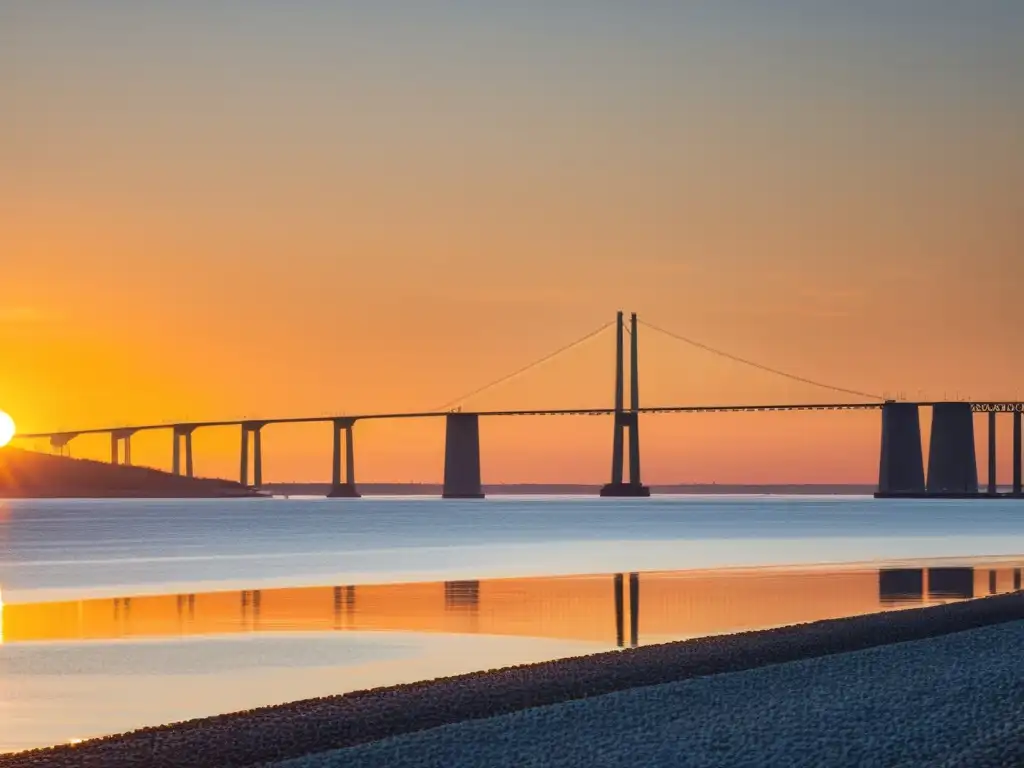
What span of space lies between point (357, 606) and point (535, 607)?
8.47ft

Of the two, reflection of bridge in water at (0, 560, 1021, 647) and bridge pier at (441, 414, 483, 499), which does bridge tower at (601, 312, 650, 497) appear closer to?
bridge pier at (441, 414, 483, 499)

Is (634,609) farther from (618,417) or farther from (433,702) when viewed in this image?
(618,417)

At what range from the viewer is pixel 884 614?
66.1ft

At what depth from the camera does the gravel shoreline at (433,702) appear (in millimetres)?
10719

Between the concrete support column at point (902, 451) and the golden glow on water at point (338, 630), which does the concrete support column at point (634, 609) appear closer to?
the golden glow on water at point (338, 630)

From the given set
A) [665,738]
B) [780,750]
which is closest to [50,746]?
[665,738]

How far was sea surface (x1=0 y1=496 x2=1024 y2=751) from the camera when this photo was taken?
14.9 m

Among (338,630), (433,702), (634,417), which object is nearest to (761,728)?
(433,702)

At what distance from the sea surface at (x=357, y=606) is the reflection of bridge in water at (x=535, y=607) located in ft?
0.15

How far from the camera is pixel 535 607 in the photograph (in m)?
24.1

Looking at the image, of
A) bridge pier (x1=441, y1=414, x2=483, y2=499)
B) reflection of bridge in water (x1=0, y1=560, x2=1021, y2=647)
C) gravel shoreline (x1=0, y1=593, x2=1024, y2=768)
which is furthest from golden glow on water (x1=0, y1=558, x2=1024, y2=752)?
bridge pier (x1=441, y1=414, x2=483, y2=499)

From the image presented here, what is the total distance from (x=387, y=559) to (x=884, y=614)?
24.1 meters

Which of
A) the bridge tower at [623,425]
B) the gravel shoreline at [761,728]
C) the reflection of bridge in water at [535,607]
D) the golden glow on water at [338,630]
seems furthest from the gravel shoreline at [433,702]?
the bridge tower at [623,425]

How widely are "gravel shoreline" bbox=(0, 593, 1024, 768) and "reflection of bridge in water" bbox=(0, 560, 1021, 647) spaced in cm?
230
